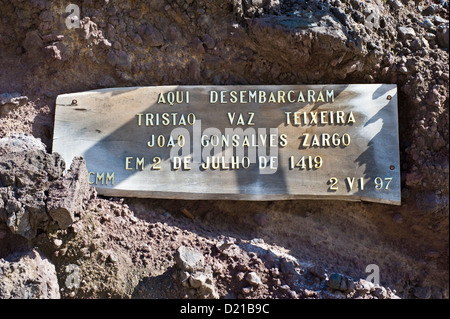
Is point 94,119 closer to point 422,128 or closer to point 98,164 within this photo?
point 98,164

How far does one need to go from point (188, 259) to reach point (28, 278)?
1.19 m

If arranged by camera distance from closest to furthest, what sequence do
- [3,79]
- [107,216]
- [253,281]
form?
[253,281], [107,216], [3,79]

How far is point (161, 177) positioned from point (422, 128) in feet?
7.78

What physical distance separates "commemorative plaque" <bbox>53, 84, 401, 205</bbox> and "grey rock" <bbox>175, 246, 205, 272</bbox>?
668mm

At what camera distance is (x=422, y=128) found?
495 cm

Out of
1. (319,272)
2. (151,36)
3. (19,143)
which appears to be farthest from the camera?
(151,36)

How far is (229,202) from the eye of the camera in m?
5.01

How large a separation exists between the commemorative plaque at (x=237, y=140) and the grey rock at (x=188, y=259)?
67 cm

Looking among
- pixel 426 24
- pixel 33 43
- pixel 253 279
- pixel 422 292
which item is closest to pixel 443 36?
pixel 426 24

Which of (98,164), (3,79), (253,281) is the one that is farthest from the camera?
(3,79)

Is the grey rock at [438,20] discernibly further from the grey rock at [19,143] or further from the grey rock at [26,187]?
the grey rock at [19,143]

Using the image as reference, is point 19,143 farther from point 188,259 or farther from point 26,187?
point 188,259

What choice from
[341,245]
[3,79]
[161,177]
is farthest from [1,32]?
[341,245]

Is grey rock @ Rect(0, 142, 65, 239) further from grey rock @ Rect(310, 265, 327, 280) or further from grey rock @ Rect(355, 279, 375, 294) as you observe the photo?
grey rock @ Rect(355, 279, 375, 294)
